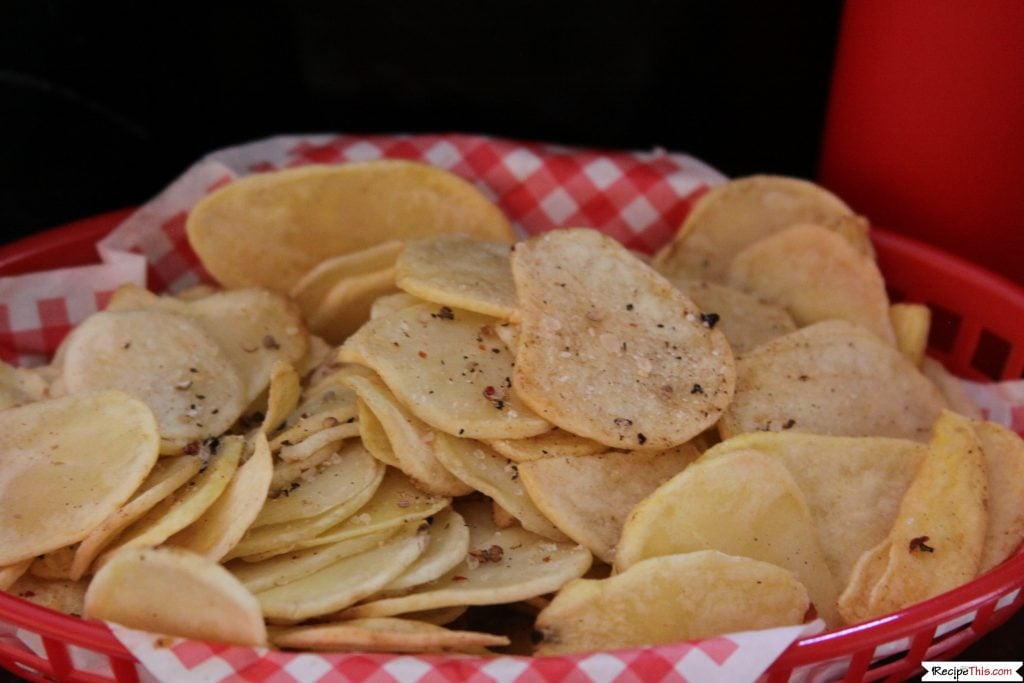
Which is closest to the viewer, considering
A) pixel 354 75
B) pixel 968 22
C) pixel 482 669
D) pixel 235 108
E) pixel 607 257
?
pixel 482 669

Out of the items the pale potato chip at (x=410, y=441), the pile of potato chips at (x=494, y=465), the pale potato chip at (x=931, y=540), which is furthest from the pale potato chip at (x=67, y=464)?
the pale potato chip at (x=931, y=540)

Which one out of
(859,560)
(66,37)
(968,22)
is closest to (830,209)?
(968,22)

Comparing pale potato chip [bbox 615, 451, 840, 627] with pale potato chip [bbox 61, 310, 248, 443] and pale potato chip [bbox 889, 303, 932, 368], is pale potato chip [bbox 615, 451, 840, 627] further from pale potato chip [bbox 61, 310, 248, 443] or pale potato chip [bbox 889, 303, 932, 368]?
pale potato chip [bbox 61, 310, 248, 443]

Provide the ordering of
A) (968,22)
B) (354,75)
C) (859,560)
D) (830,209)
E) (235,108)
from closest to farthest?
(859,560) < (968,22) < (830,209) < (354,75) < (235,108)

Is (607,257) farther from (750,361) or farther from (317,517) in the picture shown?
(317,517)

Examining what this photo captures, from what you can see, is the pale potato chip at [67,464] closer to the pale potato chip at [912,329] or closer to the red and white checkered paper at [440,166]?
the red and white checkered paper at [440,166]

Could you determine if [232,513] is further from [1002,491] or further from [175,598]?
[1002,491]

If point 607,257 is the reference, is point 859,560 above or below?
below

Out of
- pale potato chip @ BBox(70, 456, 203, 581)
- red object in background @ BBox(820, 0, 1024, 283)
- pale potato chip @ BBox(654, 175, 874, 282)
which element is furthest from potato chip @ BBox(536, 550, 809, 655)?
red object in background @ BBox(820, 0, 1024, 283)
